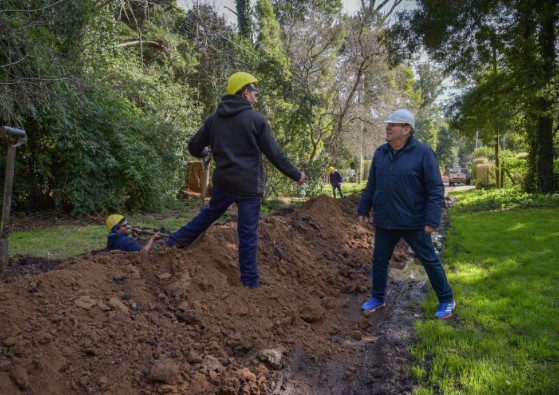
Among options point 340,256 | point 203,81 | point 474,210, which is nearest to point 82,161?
point 340,256

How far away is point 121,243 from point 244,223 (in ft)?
6.45

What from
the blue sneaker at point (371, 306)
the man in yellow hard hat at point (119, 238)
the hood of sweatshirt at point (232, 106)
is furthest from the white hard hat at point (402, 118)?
the man in yellow hard hat at point (119, 238)

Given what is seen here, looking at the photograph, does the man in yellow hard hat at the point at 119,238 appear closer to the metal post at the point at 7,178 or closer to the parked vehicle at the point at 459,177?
the metal post at the point at 7,178

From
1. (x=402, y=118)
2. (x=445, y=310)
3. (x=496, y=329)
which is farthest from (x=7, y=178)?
(x=496, y=329)

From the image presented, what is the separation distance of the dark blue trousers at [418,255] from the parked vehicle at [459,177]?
112ft

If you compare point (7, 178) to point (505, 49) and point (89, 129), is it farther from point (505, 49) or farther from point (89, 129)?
point (505, 49)

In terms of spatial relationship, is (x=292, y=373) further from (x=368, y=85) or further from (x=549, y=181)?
(x=368, y=85)

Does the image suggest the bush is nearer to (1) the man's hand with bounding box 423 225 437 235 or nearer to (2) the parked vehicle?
(2) the parked vehicle

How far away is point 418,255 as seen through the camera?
389 centimetres

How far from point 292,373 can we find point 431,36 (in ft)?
47.4

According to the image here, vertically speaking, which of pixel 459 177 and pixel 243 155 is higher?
pixel 459 177

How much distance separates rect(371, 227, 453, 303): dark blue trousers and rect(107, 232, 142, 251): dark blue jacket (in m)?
2.77

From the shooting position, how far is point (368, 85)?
22609 millimetres

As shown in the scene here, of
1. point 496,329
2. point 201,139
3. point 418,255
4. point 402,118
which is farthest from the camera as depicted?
point 201,139
